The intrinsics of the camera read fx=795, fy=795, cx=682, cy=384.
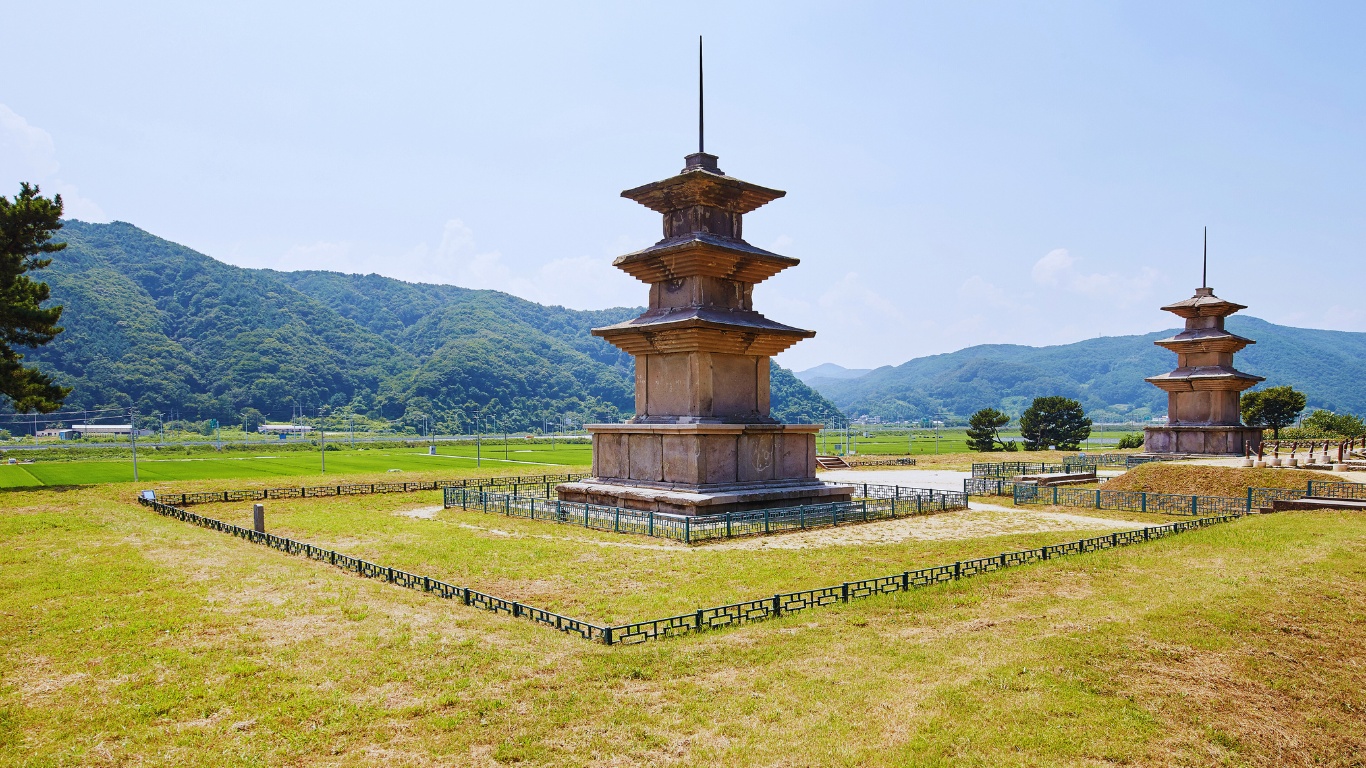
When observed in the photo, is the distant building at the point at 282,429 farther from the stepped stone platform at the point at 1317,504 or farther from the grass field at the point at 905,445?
the stepped stone platform at the point at 1317,504

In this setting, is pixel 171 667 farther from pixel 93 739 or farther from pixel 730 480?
pixel 730 480

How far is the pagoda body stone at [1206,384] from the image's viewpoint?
47344mm

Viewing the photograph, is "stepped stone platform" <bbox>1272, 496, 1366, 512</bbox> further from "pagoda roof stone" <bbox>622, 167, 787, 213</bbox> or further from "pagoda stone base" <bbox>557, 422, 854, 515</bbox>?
"pagoda roof stone" <bbox>622, 167, 787, 213</bbox>

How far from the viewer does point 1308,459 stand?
4122 centimetres

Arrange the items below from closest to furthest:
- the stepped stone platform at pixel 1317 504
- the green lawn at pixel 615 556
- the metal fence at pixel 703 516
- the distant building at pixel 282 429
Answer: the green lawn at pixel 615 556 → the metal fence at pixel 703 516 → the stepped stone platform at pixel 1317 504 → the distant building at pixel 282 429

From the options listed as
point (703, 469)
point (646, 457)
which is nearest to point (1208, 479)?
point (703, 469)

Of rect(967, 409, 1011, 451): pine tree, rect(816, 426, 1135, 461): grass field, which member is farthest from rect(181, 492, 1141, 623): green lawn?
rect(967, 409, 1011, 451): pine tree

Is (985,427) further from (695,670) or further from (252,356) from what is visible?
(252,356)

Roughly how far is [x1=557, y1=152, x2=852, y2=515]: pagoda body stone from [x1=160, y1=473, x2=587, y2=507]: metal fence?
23.4ft

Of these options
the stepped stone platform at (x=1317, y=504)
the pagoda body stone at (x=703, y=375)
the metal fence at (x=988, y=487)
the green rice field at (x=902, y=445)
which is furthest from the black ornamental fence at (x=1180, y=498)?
the green rice field at (x=902, y=445)

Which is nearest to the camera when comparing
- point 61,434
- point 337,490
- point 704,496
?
point 704,496

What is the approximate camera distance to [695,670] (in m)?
11.2

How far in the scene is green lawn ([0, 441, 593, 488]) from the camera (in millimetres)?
56688

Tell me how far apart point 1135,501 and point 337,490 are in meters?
36.4
